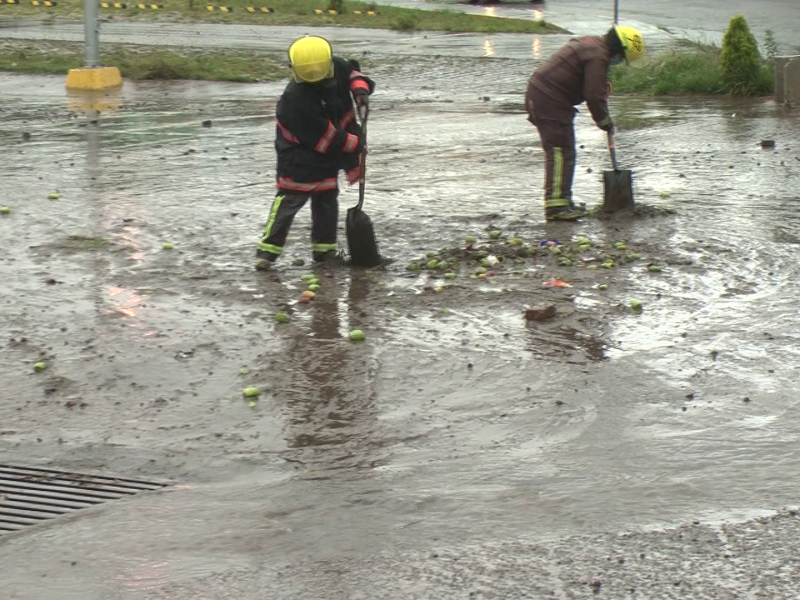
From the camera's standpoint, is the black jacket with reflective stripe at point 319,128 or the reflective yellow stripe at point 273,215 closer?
the black jacket with reflective stripe at point 319,128

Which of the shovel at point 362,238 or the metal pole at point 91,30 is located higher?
the metal pole at point 91,30

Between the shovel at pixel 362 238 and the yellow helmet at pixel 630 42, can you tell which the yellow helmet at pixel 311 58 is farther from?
the yellow helmet at pixel 630 42

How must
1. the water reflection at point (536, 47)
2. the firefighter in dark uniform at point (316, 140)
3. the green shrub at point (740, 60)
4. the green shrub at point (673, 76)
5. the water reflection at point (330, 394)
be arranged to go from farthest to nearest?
the water reflection at point (536, 47) < the green shrub at point (673, 76) < the green shrub at point (740, 60) < the firefighter in dark uniform at point (316, 140) < the water reflection at point (330, 394)

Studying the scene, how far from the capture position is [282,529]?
16.0ft

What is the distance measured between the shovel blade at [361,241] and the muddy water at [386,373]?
0.15 metres

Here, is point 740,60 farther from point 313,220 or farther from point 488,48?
point 313,220

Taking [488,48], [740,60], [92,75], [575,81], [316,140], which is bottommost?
[316,140]

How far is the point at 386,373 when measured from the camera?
657cm

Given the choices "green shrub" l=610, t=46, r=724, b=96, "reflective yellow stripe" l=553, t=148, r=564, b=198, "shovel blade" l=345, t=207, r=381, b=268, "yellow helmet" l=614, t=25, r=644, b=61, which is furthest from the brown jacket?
"green shrub" l=610, t=46, r=724, b=96

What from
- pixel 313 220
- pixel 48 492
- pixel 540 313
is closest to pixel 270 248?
pixel 313 220

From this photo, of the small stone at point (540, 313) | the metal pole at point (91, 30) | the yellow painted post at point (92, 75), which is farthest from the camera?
the yellow painted post at point (92, 75)

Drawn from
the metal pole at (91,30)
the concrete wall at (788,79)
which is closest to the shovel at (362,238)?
the concrete wall at (788,79)

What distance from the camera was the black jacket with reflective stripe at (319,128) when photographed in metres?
8.40

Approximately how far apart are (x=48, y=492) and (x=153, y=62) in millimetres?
15401
